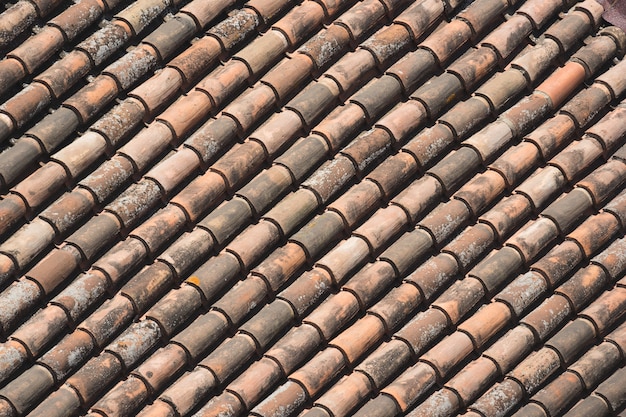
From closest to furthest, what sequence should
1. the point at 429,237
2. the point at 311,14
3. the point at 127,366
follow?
the point at 127,366 < the point at 429,237 < the point at 311,14

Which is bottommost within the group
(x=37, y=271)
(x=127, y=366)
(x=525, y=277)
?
(x=127, y=366)

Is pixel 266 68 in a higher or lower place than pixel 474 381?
higher

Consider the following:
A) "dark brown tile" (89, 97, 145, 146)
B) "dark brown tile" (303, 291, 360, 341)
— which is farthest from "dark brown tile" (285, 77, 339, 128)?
"dark brown tile" (303, 291, 360, 341)

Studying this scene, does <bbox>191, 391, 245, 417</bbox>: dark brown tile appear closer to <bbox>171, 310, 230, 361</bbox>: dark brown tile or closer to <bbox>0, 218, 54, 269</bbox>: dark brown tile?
<bbox>171, 310, 230, 361</bbox>: dark brown tile

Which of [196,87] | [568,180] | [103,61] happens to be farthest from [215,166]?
[568,180]

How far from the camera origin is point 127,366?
772 cm

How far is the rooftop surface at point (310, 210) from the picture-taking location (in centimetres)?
779

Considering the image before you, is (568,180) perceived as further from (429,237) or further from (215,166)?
(215,166)

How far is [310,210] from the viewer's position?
8.23 meters

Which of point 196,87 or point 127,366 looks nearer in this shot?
point 127,366

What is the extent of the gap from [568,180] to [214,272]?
9.48 ft

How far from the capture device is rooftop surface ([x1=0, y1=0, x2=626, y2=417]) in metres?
7.79

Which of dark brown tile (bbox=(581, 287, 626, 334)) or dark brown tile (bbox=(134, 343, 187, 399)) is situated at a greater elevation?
dark brown tile (bbox=(581, 287, 626, 334))

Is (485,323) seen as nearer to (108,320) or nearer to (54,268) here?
(108,320)
